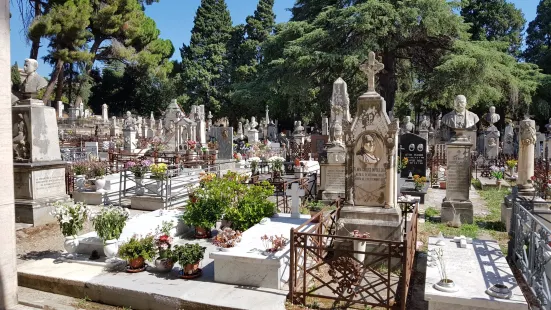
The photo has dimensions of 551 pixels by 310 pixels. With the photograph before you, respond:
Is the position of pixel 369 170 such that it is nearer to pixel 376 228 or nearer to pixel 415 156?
pixel 376 228

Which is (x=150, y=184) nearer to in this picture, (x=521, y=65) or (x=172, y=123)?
(x=172, y=123)

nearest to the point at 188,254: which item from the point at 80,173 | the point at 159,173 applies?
the point at 159,173

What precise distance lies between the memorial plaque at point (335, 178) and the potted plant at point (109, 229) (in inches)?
299

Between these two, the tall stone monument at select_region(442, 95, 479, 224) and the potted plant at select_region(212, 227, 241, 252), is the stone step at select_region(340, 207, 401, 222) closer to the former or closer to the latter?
the potted plant at select_region(212, 227, 241, 252)

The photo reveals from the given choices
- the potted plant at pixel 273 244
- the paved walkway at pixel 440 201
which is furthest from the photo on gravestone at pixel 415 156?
the potted plant at pixel 273 244

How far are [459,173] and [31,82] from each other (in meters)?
11.5

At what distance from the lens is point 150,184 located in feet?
39.9

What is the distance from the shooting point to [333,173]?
13.5 m

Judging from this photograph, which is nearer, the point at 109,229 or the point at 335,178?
the point at 109,229

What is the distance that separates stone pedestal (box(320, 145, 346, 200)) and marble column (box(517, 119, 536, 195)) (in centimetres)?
492

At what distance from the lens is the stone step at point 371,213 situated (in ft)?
25.3

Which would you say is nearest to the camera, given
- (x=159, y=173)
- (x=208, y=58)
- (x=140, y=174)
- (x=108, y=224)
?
(x=108, y=224)

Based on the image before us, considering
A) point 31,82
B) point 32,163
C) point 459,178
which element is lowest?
point 459,178

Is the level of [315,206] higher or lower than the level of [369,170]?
lower
